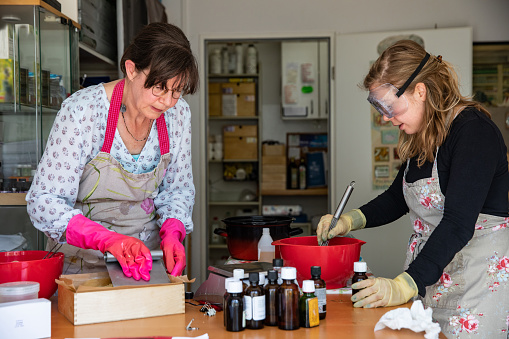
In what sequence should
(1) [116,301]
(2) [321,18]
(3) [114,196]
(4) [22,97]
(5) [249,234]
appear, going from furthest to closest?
(2) [321,18] < (4) [22,97] < (5) [249,234] < (3) [114,196] < (1) [116,301]

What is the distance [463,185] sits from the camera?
159 cm

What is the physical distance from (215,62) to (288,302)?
4949 millimetres

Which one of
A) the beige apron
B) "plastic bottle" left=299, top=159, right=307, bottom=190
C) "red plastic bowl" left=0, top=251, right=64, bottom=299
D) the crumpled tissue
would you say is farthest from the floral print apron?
"plastic bottle" left=299, top=159, right=307, bottom=190

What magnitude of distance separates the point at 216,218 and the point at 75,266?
4383 millimetres

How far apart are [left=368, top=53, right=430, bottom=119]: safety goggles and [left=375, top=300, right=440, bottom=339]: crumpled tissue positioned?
0.68 meters

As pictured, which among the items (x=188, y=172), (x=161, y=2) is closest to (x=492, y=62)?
(x=161, y=2)

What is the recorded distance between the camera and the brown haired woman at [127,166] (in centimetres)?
167

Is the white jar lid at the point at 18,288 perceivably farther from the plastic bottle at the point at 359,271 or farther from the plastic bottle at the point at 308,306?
the plastic bottle at the point at 359,271

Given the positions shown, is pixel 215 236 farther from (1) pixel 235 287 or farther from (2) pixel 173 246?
(1) pixel 235 287

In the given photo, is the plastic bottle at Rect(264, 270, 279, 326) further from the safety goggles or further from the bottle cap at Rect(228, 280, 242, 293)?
the safety goggles

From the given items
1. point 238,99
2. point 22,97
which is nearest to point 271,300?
point 22,97

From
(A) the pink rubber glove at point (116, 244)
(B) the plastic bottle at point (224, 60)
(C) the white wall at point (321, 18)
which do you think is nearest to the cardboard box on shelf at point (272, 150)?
(B) the plastic bottle at point (224, 60)

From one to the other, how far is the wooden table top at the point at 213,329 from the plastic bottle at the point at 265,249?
0.58m

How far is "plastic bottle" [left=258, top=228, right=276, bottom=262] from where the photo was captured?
2102 millimetres
